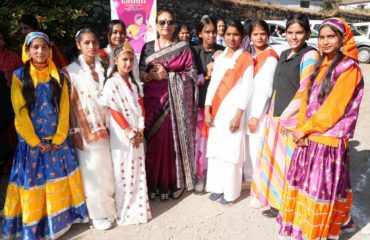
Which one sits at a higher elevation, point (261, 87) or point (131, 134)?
point (261, 87)

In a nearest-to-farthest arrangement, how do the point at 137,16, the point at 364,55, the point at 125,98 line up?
the point at 125,98, the point at 137,16, the point at 364,55

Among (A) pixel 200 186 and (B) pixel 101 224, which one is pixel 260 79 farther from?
(B) pixel 101 224

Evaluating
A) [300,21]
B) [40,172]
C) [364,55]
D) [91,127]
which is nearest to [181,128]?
[91,127]

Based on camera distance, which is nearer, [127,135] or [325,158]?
[325,158]

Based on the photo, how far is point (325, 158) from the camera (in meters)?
2.52

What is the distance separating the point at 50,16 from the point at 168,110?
3.05m

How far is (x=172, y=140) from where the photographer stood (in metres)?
3.40

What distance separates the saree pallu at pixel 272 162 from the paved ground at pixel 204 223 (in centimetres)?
22

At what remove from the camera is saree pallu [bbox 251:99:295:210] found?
300 cm

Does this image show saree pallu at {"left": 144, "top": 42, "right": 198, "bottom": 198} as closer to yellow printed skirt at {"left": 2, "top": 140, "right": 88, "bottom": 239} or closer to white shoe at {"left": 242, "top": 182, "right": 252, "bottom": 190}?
white shoe at {"left": 242, "top": 182, "right": 252, "bottom": 190}

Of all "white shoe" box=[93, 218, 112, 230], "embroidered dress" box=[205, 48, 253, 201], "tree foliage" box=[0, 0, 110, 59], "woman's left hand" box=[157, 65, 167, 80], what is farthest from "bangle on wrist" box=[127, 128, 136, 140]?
"tree foliage" box=[0, 0, 110, 59]

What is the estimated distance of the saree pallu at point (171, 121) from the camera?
10.7 feet

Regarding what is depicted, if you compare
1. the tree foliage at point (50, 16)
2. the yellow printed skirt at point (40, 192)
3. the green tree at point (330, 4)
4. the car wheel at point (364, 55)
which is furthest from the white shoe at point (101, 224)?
the green tree at point (330, 4)

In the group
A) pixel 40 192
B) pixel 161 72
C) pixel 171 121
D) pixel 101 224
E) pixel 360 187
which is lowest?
pixel 360 187
